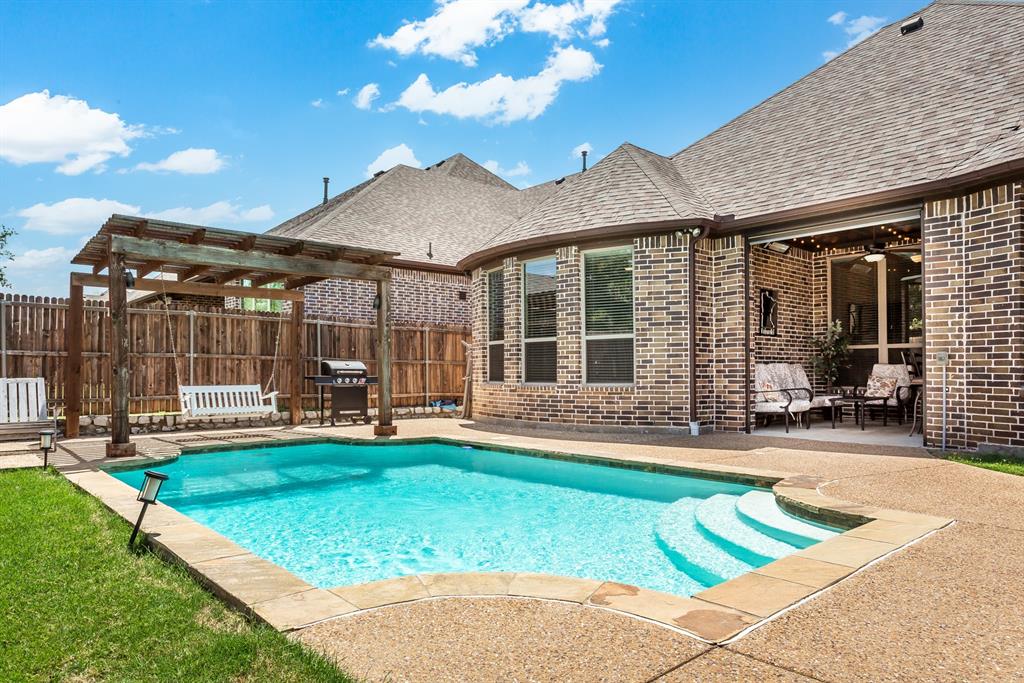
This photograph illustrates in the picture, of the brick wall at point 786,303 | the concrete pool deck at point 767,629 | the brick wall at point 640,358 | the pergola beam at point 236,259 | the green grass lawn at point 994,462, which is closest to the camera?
the concrete pool deck at point 767,629

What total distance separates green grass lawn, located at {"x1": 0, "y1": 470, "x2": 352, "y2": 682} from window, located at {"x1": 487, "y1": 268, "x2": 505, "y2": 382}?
7.87 m

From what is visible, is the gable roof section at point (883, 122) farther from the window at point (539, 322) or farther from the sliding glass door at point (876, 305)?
the window at point (539, 322)

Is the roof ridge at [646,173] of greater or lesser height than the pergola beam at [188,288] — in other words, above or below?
above

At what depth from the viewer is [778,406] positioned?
966 cm

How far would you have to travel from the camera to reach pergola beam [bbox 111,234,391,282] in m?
7.74

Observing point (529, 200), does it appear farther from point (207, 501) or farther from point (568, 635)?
point (568, 635)

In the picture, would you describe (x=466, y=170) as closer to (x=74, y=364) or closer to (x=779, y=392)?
(x=779, y=392)

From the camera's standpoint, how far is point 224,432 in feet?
32.5

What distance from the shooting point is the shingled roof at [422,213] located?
15.2 meters

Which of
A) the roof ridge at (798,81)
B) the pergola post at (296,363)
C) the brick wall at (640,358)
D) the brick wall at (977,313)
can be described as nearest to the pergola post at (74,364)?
the pergola post at (296,363)

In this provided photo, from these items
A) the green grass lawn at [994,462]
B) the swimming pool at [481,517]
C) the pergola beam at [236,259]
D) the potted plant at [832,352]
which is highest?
the pergola beam at [236,259]

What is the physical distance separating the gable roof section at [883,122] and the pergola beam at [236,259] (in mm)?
5784

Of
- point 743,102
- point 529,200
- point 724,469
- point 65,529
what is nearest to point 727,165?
point 743,102

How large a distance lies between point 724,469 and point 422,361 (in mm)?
8775
